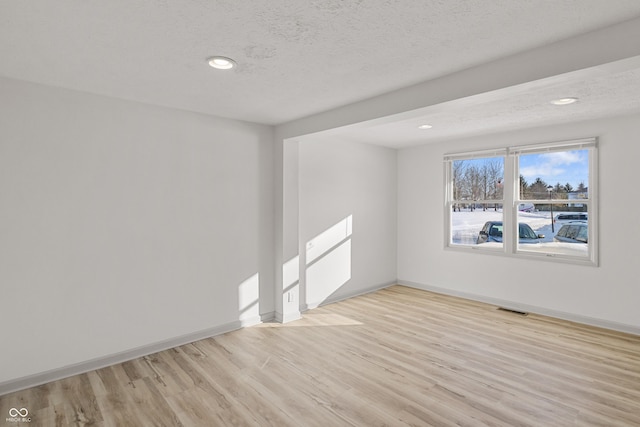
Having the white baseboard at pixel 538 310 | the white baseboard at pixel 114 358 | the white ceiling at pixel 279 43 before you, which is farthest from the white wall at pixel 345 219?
the white ceiling at pixel 279 43

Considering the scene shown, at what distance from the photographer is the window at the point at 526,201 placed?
171 inches

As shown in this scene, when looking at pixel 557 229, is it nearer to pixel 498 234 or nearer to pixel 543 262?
pixel 543 262

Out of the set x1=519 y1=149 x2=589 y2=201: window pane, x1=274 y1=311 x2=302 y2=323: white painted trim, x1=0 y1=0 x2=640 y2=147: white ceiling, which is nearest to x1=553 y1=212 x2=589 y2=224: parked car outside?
x1=519 y1=149 x2=589 y2=201: window pane

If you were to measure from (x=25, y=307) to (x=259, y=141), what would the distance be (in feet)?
8.86

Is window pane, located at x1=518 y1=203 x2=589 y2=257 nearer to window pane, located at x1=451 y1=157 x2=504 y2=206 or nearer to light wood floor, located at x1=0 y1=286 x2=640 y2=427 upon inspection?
window pane, located at x1=451 y1=157 x2=504 y2=206

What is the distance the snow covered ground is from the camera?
4504mm

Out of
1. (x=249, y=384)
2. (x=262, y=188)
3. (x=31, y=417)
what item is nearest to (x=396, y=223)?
(x=262, y=188)

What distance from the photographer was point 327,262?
5.06 metres

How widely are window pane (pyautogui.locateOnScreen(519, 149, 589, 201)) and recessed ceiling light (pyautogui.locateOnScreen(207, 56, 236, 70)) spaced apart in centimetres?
420

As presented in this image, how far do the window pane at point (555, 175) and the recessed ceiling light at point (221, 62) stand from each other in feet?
13.8

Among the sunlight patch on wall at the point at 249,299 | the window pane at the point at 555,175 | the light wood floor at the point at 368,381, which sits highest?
the window pane at the point at 555,175

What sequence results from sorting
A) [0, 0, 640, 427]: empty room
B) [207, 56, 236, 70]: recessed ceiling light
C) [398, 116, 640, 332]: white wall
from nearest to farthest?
[0, 0, 640, 427]: empty room
[207, 56, 236, 70]: recessed ceiling light
[398, 116, 640, 332]: white wall

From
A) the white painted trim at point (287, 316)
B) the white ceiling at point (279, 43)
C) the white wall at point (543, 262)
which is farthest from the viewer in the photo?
the white painted trim at point (287, 316)

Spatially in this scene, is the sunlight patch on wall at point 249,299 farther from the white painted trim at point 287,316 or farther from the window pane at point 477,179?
the window pane at point 477,179
